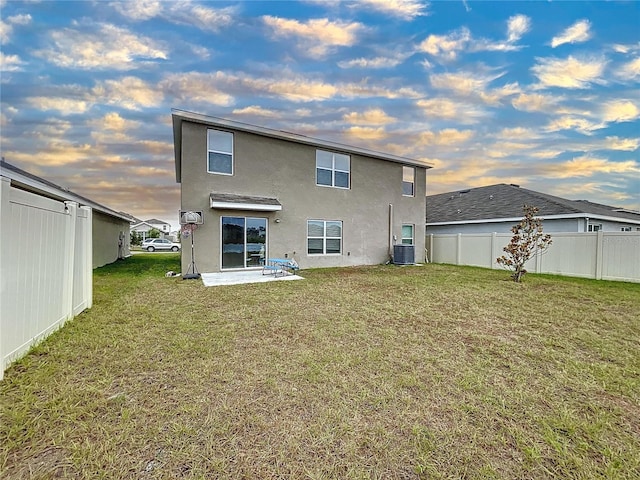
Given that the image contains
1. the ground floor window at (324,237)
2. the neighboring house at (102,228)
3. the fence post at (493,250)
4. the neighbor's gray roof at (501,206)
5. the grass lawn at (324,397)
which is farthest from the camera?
the neighbor's gray roof at (501,206)

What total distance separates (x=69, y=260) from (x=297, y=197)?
29.0 ft

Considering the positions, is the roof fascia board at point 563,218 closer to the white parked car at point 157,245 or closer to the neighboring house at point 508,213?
the neighboring house at point 508,213

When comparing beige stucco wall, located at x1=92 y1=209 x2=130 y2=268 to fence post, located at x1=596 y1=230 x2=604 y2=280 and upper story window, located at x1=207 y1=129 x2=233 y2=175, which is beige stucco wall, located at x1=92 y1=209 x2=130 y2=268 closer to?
upper story window, located at x1=207 y1=129 x2=233 y2=175

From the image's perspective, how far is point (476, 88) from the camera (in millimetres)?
11781

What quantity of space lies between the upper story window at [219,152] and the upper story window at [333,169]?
3.96 meters

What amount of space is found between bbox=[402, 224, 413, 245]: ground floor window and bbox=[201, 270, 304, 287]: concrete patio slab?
7736 mm

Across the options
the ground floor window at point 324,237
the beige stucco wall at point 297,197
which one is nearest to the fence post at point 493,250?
the beige stucco wall at point 297,197

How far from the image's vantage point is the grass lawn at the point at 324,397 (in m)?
2.05

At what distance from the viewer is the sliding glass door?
1130 centimetres

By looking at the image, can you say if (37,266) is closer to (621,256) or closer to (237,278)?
(237,278)

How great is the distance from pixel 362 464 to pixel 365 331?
2.90 m

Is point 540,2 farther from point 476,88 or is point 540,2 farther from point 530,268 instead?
point 530,268

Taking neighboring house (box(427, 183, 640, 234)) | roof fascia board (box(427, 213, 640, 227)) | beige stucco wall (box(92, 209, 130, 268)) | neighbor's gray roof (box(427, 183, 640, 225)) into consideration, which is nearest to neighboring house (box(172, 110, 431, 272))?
roof fascia board (box(427, 213, 640, 227))

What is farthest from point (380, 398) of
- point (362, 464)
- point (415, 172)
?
point (415, 172)
